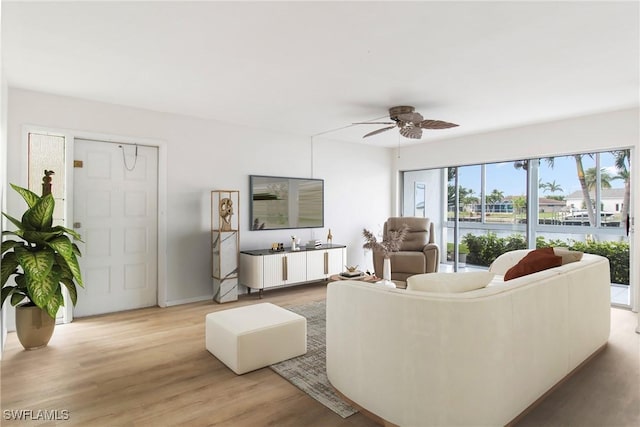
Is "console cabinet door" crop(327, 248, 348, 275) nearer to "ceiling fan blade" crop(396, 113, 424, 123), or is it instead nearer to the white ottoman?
"ceiling fan blade" crop(396, 113, 424, 123)

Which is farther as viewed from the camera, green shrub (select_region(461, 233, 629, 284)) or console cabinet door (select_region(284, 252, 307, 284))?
console cabinet door (select_region(284, 252, 307, 284))

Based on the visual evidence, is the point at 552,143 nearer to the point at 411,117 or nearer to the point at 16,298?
the point at 411,117

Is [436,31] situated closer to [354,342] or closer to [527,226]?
[354,342]

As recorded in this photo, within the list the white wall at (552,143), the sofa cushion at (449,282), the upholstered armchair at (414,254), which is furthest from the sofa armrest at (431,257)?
the sofa cushion at (449,282)

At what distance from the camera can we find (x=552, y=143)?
492cm

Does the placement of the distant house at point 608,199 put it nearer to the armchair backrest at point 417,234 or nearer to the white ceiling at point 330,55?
the white ceiling at point 330,55

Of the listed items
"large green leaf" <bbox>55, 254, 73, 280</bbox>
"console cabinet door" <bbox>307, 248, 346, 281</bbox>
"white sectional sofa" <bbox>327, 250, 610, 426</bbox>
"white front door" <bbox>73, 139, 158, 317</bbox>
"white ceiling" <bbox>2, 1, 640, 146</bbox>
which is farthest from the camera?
"console cabinet door" <bbox>307, 248, 346, 281</bbox>

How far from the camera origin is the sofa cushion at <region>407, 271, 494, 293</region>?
1974 mm

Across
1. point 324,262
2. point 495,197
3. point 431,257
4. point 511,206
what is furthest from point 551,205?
point 324,262

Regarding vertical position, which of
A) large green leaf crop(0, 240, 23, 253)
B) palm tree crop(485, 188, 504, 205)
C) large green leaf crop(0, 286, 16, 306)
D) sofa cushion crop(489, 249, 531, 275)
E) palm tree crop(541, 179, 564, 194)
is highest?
palm tree crop(541, 179, 564, 194)

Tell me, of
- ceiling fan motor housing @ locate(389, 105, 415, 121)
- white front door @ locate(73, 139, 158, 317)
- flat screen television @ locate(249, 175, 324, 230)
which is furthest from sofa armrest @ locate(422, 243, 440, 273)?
white front door @ locate(73, 139, 158, 317)

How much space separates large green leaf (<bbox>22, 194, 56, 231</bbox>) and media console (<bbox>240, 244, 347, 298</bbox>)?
2.30 metres

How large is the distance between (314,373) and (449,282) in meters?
1.25

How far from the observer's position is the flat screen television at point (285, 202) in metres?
5.24
